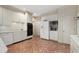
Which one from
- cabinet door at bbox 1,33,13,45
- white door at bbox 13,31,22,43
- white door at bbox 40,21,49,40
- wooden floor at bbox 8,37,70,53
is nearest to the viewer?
wooden floor at bbox 8,37,70,53

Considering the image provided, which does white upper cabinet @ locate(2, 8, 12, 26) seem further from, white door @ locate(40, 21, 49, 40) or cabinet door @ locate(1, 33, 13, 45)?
white door @ locate(40, 21, 49, 40)

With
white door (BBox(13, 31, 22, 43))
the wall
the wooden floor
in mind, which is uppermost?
the wall

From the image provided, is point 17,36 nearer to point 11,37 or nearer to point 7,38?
point 11,37

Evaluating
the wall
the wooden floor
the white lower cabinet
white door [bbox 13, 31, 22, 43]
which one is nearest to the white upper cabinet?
the wall

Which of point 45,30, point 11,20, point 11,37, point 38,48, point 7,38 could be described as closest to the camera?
point 38,48

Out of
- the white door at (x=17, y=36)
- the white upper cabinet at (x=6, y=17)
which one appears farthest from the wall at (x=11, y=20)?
the white door at (x=17, y=36)

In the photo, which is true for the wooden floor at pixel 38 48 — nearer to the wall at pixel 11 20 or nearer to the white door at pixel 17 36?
the white door at pixel 17 36

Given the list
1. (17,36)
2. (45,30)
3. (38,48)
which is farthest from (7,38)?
(45,30)

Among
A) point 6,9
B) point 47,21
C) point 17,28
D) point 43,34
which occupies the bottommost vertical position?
point 43,34

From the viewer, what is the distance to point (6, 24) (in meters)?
4.00
